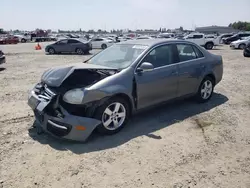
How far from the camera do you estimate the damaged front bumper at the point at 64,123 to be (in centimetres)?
381

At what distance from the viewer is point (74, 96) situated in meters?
3.91

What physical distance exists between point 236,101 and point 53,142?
459 centimetres

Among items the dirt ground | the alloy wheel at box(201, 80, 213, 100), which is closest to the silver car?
the dirt ground

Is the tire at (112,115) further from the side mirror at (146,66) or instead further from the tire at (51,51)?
the tire at (51,51)

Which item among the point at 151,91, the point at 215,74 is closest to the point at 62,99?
the point at 151,91

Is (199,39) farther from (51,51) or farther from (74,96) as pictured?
(74,96)

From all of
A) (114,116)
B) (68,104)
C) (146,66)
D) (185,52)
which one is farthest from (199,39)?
(68,104)

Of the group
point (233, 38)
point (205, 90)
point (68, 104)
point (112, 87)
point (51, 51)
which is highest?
point (233, 38)

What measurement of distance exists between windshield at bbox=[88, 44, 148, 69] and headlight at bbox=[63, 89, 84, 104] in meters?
1.01

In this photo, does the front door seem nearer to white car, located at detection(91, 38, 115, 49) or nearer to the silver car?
the silver car

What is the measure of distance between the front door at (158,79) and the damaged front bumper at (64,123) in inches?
43.0

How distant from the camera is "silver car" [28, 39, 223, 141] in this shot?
12.8 ft

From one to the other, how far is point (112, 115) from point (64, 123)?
2.72 feet

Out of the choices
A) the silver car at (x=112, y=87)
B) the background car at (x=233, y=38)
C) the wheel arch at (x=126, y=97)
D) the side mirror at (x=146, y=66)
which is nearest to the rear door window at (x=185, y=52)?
the silver car at (x=112, y=87)
